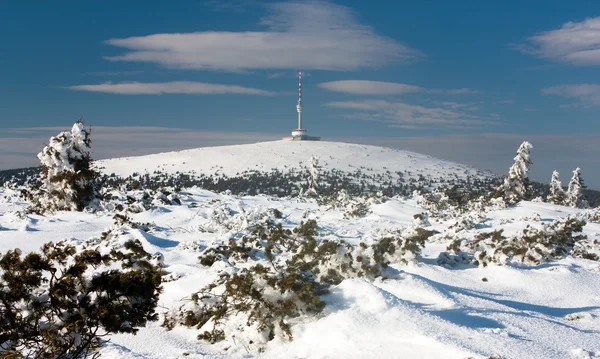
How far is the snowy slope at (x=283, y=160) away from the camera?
451ft

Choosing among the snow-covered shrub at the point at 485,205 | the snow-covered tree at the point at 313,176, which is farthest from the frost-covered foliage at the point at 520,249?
the snow-covered tree at the point at 313,176

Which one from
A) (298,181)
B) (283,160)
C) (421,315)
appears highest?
(421,315)

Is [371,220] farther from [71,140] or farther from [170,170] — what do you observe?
[170,170]

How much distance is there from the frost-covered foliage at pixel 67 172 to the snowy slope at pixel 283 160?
108173 mm

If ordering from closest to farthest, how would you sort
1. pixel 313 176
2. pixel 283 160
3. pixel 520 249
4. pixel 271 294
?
pixel 271 294 → pixel 520 249 → pixel 313 176 → pixel 283 160

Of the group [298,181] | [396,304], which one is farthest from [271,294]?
[298,181]

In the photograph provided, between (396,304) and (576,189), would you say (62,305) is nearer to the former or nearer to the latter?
(396,304)

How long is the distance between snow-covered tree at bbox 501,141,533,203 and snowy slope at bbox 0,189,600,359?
25.0 meters

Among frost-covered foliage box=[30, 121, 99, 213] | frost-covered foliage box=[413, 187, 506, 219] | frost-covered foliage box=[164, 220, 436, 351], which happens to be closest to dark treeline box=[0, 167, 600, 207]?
frost-covered foliage box=[413, 187, 506, 219]

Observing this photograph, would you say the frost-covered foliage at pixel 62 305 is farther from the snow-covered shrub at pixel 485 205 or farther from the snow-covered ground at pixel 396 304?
the snow-covered shrub at pixel 485 205

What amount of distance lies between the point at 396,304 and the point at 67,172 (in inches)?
653

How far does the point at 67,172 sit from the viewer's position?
20312 millimetres

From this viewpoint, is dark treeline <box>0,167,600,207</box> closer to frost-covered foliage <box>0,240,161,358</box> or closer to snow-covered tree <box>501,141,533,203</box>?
snow-covered tree <box>501,141,533,203</box>

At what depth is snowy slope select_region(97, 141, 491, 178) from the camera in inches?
5408
